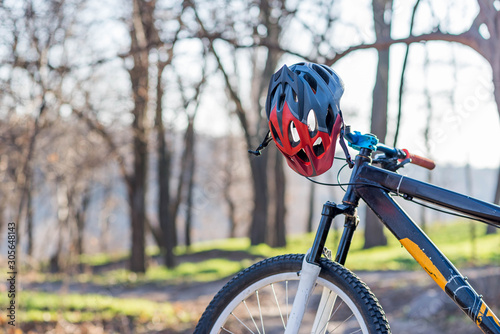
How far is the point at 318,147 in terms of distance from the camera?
196 centimetres

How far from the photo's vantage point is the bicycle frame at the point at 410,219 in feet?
6.01

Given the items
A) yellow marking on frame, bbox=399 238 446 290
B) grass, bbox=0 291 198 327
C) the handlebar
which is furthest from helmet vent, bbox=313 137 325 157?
grass, bbox=0 291 198 327

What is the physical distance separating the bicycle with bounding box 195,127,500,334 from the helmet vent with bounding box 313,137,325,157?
0.10 metres

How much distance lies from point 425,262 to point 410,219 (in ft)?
0.53

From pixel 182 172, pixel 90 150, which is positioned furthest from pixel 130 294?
pixel 182 172

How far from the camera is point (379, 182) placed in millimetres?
1980

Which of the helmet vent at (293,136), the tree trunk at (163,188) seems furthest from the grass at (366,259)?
the helmet vent at (293,136)

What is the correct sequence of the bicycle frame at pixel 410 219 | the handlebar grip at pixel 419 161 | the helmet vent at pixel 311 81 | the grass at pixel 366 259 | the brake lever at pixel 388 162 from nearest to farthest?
1. the bicycle frame at pixel 410 219
2. the helmet vent at pixel 311 81
3. the brake lever at pixel 388 162
4. the handlebar grip at pixel 419 161
5. the grass at pixel 366 259

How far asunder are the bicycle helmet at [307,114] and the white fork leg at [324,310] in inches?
18.1

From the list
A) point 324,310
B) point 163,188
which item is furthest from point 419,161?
point 163,188

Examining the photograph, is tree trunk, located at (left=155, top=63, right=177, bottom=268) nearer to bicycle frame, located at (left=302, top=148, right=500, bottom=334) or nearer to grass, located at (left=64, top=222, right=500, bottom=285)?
grass, located at (left=64, top=222, right=500, bottom=285)

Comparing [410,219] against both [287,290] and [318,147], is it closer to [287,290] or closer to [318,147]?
[318,147]

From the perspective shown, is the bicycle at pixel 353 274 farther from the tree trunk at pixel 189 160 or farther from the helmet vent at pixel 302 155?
the tree trunk at pixel 189 160

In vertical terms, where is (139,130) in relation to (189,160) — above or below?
above
